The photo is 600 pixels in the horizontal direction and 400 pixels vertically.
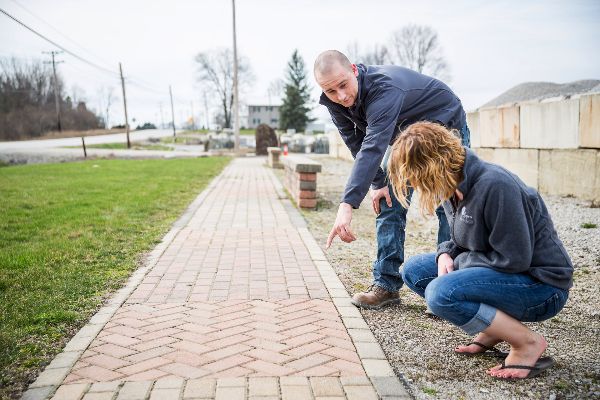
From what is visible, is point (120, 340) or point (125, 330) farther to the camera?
point (125, 330)

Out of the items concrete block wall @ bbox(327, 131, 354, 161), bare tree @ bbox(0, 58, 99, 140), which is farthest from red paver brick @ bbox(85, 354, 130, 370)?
bare tree @ bbox(0, 58, 99, 140)

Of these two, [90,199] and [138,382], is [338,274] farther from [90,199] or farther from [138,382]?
[90,199]

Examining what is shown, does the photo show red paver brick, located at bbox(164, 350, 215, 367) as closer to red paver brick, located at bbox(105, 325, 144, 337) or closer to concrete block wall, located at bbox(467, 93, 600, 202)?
red paver brick, located at bbox(105, 325, 144, 337)

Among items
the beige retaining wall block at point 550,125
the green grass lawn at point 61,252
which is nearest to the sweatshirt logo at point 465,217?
the green grass lawn at point 61,252

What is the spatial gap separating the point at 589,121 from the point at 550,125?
2.63ft

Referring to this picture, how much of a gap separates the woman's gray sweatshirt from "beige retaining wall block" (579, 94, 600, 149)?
5.12 m

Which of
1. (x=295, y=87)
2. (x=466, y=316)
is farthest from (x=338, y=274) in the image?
(x=295, y=87)

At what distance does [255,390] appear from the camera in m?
2.22

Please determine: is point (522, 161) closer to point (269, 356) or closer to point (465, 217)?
point (465, 217)

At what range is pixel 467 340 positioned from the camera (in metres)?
2.85

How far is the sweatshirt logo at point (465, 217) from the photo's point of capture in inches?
89.0

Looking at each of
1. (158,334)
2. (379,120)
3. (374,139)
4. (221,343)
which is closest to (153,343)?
(158,334)

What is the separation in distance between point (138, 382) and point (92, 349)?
0.53 meters

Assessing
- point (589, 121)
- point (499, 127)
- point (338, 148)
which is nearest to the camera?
point (589, 121)
